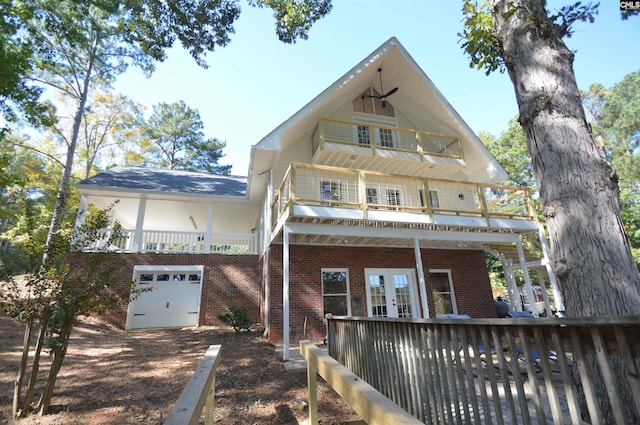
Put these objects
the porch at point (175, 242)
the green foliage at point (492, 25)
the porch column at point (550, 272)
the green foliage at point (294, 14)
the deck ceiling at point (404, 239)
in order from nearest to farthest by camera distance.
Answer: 1. the green foliage at point (492, 25)
2. the green foliage at point (294, 14)
3. the deck ceiling at point (404, 239)
4. the porch column at point (550, 272)
5. the porch at point (175, 242)

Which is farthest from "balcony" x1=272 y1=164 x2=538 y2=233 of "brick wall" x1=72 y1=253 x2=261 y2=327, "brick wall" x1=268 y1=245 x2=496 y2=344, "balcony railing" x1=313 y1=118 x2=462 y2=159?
"brick wall" x1=72 y1=253 x2=261 y2=327

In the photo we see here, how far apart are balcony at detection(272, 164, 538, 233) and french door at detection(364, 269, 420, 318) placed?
232 cm

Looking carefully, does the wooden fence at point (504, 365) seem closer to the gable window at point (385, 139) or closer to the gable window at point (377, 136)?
the gable window at point (377, 136)

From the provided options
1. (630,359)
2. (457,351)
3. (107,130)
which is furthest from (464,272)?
(107,130)

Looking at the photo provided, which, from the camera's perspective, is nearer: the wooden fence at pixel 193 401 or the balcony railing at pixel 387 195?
the wooden fence at pixel 193 401

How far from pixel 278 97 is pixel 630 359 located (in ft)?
40.5

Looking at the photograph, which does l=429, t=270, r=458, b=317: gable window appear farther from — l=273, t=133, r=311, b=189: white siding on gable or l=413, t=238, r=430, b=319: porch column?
l=273, t=133, r=311, b=189: white siding on gable

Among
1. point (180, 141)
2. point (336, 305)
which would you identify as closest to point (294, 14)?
point (336, 305)

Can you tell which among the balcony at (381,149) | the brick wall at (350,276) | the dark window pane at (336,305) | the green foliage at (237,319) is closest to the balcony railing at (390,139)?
the balcony at (381,149)

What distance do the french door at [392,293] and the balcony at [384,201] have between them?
7.63 feet

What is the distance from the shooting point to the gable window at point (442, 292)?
10.5 meters

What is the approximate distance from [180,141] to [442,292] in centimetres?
2703

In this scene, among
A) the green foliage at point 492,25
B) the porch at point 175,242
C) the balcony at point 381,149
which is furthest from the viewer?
the porch at point 175,242

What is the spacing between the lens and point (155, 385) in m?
4.75
